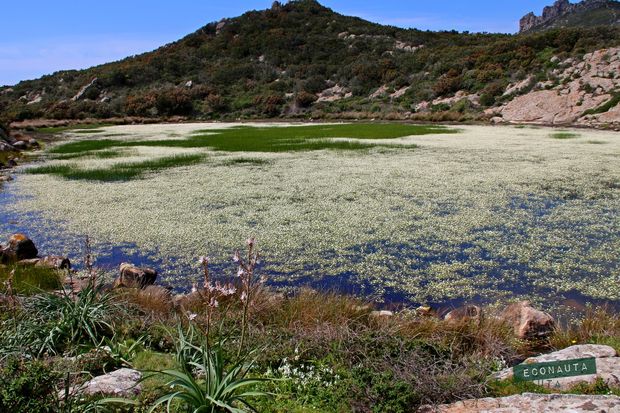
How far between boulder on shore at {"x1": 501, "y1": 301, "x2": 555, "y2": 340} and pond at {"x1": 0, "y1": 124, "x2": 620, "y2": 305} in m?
1.13

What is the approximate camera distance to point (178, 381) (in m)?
3.44

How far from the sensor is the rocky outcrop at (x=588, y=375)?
13.7 ft

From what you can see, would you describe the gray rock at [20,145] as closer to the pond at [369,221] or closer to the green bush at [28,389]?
the pond at [369,221]

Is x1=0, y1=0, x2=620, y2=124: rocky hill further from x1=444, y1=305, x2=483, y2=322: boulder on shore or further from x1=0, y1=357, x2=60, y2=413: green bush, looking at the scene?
x1=0, y1=357, x2=60, y2=413: green bush

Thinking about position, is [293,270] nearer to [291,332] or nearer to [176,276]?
[176,276]

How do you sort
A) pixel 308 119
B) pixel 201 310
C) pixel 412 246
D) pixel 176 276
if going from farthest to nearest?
pixel 308 119, pixel 412 246, pixel 176 276, pixel 201 310

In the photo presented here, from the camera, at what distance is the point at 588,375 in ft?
13.9

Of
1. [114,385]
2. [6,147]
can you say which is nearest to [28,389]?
[114,385]

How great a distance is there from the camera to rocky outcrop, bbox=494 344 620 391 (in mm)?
4172

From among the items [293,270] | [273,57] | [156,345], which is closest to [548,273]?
[293,270]

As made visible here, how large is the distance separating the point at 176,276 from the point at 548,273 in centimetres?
595

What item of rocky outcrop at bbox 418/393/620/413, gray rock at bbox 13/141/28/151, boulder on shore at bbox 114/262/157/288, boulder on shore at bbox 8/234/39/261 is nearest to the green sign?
rocky outcrop at bbox 418/393/620/413

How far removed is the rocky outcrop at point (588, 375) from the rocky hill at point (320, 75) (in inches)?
1353

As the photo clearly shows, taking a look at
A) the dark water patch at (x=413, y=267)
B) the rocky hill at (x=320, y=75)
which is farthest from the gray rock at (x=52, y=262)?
the rocky hill at (x=320, y=75)
